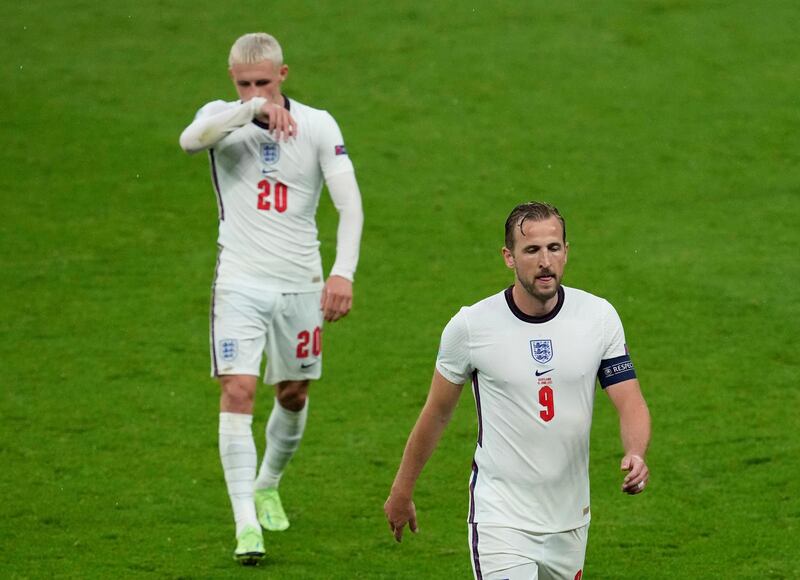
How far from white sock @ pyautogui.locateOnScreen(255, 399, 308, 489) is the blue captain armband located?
317 cm

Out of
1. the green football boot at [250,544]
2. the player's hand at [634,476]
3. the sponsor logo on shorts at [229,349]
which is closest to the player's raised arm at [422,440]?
the player's hand at [634,476]

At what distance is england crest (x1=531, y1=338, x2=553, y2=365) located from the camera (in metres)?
5.06

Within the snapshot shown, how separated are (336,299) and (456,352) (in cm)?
230

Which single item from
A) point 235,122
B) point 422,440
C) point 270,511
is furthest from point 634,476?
point 270,511

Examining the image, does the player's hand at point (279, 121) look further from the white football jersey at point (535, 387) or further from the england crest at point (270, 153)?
the white football jersey at point (535, 387)

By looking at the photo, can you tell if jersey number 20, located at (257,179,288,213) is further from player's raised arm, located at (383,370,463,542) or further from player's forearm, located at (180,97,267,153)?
player's raised arm, located at (383,370,463,542)

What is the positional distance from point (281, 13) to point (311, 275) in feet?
40.7

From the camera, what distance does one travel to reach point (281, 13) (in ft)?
64.3

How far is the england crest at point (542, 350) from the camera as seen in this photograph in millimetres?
5062

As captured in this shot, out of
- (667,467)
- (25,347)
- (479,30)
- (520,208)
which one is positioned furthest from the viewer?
(479,30)

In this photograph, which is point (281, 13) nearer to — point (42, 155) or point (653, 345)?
point (42, 155)

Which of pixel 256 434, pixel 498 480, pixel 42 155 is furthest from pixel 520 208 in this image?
pixel 42 155

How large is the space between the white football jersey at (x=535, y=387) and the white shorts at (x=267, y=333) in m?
2.48

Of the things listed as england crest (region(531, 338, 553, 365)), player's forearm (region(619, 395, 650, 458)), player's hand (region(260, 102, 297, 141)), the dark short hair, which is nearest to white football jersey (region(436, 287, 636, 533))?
england crest (region(531, 338, 553, 365))
